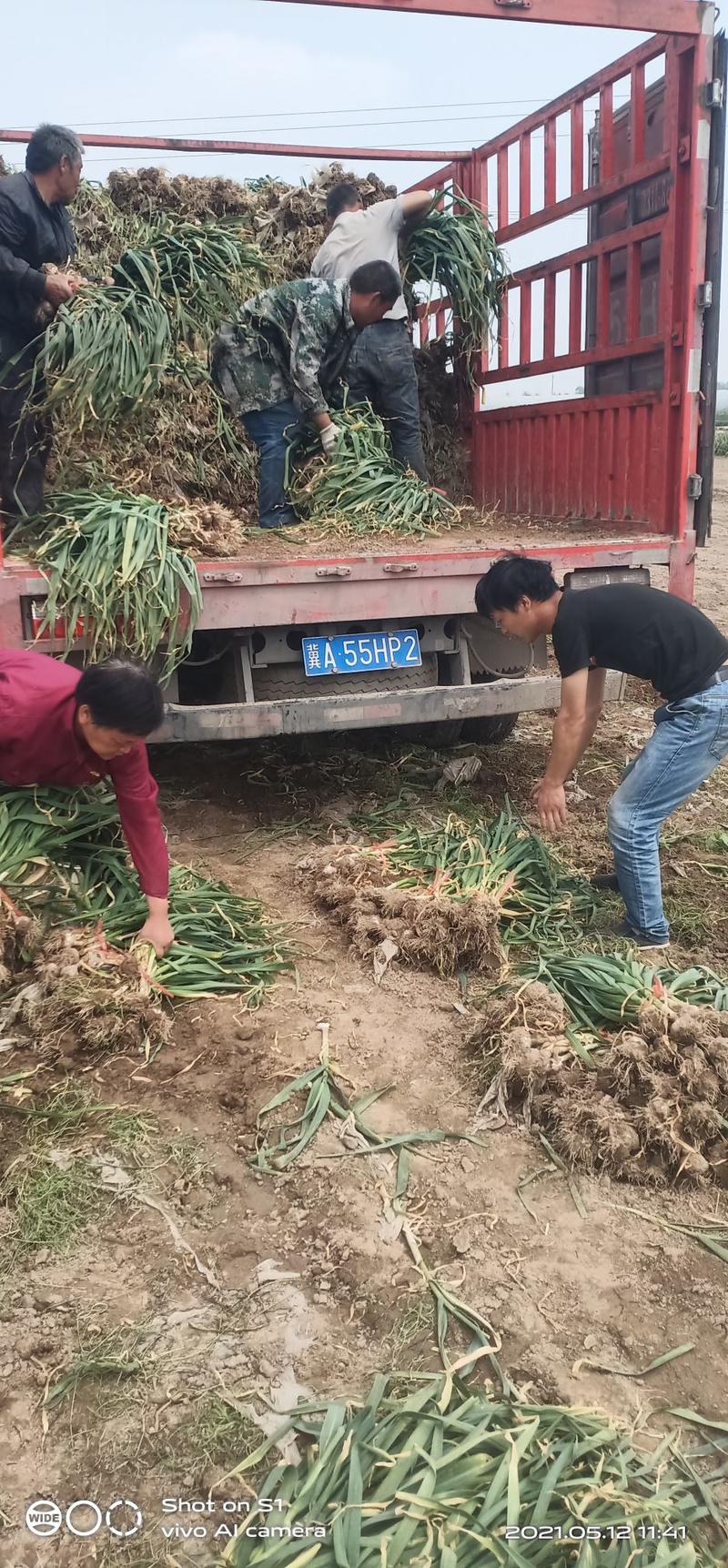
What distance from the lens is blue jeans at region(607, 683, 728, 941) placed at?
3404mm

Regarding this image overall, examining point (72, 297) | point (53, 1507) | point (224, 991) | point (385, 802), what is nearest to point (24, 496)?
point (72, 297)

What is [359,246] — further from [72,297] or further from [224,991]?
[224,991]

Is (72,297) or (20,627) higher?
(72,297)

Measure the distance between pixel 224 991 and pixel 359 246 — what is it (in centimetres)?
388

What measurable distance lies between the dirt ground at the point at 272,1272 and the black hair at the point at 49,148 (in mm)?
3197

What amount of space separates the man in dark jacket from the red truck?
817 mm

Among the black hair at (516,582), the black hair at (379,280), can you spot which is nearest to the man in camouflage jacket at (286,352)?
the black hair at (379,280)

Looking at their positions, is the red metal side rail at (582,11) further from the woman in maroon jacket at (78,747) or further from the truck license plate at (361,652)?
the woman in maroon jacket at (78,747)

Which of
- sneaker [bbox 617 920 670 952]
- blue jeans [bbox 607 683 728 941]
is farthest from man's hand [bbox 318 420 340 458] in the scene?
sneaker [bbox 617 920 670 952]

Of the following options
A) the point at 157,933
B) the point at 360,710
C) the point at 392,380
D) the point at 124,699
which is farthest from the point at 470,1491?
the point at 392,380

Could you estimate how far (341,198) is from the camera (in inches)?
214

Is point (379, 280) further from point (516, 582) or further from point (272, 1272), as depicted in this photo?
point (272, 1272)

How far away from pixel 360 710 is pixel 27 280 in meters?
2.08

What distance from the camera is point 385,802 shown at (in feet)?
14.7
